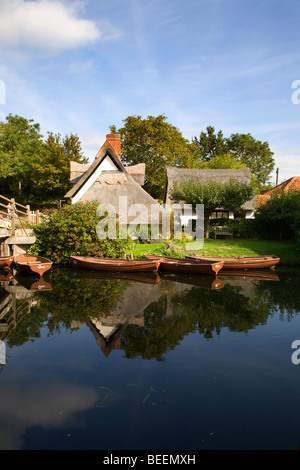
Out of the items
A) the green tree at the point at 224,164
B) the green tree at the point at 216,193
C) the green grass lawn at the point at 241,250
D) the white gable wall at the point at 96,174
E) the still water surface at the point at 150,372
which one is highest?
the green tree at the point at 224,164

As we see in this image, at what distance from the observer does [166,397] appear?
5617mm

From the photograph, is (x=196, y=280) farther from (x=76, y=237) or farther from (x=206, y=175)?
(x=206, y=175)

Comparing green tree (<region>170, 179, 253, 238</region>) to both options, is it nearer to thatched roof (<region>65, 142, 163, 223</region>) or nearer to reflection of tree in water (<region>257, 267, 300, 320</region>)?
thatched roof (<region>65, 142, 163, 223</region>)

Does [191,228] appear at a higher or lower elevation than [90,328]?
higher

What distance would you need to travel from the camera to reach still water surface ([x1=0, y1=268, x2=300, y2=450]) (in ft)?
15.5

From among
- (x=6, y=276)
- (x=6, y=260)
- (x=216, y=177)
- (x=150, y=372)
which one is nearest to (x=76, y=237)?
(x=6, y=260)

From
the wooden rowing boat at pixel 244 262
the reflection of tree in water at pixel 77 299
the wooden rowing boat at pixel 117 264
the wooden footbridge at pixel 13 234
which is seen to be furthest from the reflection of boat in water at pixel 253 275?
the wooden footbridge at pixel 13 234

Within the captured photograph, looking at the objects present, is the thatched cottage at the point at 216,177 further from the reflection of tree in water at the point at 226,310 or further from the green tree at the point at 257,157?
the green tree at the point at 257,157

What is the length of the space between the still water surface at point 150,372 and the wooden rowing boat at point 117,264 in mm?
3848

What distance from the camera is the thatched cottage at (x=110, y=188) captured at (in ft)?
82.5

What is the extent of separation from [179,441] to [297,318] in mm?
6957

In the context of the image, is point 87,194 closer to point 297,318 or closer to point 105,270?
point 105,270

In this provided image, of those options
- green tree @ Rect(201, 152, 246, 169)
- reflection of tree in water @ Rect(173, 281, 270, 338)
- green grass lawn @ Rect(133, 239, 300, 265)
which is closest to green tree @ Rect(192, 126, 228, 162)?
green tree @ Rect(201, 152, 246, 169)

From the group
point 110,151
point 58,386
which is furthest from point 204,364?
point 110,151
